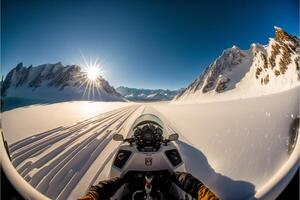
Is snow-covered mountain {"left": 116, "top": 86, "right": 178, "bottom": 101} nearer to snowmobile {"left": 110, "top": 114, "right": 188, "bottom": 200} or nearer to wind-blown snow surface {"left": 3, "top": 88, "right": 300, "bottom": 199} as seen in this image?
wind-blown snow surface {"left": 3, "top": 88, "right": 300, "bottom": 199}

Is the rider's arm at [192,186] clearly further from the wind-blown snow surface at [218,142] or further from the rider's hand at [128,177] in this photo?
the rider's hand at [128,177]

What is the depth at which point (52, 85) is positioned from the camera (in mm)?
1582

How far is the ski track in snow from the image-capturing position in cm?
159

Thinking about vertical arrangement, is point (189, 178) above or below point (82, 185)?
above

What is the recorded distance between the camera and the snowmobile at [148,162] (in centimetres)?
149

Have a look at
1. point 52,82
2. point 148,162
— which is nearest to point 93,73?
point 52,82

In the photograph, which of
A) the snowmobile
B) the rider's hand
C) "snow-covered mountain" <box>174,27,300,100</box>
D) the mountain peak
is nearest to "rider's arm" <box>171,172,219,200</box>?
the snowmobile

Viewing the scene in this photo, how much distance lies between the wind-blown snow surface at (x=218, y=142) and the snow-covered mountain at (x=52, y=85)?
11cm

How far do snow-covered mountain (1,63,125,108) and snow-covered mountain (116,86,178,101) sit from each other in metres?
0.06

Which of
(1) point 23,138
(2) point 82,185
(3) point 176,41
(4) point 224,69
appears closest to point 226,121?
(4) point 224,69

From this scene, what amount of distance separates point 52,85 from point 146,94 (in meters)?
0.56

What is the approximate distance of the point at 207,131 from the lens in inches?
76.1

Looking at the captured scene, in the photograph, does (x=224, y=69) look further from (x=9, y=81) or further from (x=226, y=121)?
(x=9, y=81)

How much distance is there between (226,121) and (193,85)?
516 millimetres
